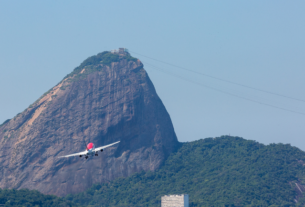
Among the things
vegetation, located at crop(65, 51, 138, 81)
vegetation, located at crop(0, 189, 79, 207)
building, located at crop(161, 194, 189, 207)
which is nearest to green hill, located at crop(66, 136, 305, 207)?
building, located at crop(161, 194, 189, 207)

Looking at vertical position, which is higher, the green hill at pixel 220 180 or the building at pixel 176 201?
the green hill at pixel 220 180

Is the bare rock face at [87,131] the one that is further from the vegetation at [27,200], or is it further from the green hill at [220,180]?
the vegetation at [27,200]

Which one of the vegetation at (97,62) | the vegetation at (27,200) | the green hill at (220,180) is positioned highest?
the vegetation at (97,62)

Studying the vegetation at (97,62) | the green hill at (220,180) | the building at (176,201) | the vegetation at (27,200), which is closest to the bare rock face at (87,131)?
the vegetation at (97,62)

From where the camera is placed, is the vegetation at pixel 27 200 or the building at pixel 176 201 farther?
the building at pixel 176 201

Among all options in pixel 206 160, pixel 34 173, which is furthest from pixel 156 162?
pixel 34 173

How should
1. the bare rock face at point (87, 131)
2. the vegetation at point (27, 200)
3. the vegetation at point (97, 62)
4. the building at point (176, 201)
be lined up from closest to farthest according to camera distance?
the vegetation at point (27, 200) → the building at point (176, 201) → the bare rock face at point (87, 131) → the vegetation at point (97, 62)

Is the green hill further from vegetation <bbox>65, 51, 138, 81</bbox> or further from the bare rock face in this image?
vegetation <bbox>65, 51, 138, 81</bbox>
